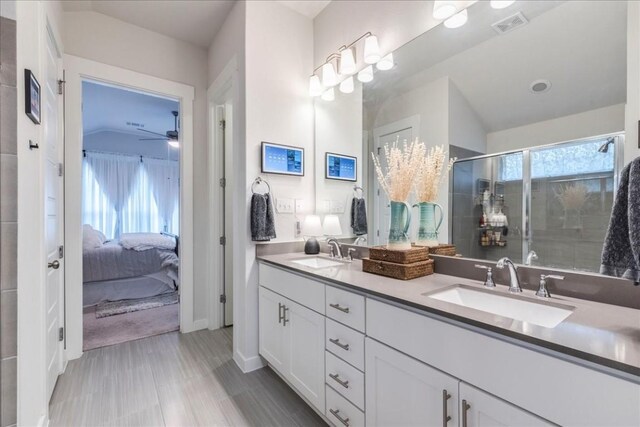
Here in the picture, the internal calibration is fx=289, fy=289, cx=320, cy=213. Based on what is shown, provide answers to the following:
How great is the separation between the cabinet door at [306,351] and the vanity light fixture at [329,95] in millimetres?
1647

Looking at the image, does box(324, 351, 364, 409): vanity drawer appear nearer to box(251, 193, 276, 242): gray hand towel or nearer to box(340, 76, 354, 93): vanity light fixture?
box(251, 193, 276, 242): gray hand towel

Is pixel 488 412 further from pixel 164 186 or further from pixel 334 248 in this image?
pixel 164 186

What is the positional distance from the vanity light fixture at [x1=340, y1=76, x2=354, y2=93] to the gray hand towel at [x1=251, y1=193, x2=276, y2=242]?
41.1 inches

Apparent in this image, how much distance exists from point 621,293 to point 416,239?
0.84 metres

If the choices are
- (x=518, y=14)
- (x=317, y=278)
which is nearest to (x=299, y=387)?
(x=317, y=278)

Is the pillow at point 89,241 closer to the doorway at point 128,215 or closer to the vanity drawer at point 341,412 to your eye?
the doorway at point 128,215

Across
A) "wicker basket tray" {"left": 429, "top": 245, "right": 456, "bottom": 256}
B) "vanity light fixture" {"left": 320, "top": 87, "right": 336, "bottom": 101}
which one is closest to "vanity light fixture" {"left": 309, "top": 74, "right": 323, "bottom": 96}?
"vanity light fixture" {"left": 320, "top": 87, "right": 336, "bottom": 101}

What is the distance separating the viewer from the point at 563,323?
0.85m

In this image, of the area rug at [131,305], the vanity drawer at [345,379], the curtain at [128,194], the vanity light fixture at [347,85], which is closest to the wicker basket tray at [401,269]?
the vanity drawer at [345,379]

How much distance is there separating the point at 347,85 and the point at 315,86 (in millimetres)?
300

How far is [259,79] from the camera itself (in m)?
2.20

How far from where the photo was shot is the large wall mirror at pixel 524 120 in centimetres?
110

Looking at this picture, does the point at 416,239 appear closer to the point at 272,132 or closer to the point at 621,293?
the point at 621,293

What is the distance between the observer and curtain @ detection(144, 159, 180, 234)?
644 centimetres
